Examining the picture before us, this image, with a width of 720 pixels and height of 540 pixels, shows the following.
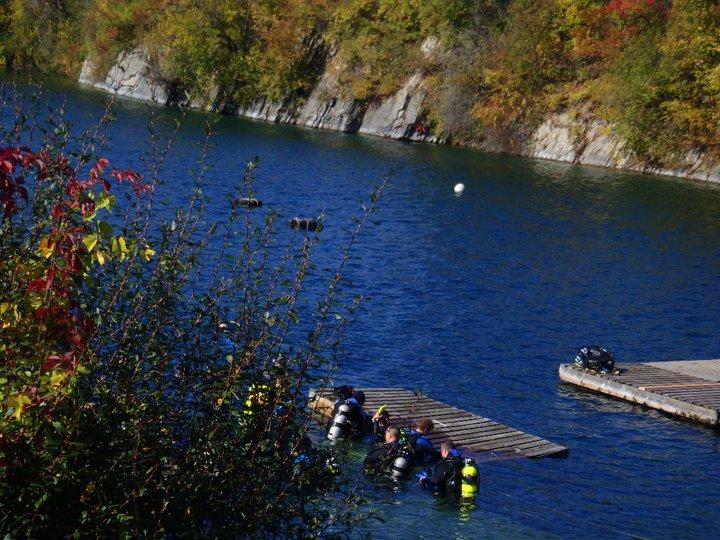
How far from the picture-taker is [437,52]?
8381 cm

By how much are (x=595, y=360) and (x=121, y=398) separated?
19000 mm

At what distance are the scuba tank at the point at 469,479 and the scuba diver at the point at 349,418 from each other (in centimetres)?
231

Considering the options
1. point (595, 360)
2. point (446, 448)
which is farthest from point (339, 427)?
point (595, 360)

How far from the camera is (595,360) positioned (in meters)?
25.8

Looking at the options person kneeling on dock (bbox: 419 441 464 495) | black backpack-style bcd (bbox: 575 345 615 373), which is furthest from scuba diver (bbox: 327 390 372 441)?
black backpack-style bcd (bbox: 575 345 615 373)

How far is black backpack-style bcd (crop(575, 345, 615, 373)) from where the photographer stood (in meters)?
25.8

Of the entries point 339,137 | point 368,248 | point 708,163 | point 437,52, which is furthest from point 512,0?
point 368,248

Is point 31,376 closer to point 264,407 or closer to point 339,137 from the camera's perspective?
point 264,407

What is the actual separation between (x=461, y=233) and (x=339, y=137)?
124 ft

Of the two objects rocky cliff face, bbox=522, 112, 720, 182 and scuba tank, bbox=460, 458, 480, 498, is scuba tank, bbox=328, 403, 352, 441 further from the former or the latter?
rocky cliff face, bbox=522, 112, 720, 182

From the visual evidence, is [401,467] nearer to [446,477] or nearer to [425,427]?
[446,477]

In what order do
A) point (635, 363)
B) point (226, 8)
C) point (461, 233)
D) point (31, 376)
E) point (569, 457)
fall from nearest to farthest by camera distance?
point (31, 376), point (569, 457), point (635, 363), point (461, 233), point (226, 8)

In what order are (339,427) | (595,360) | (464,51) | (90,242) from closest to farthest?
(90,242) → (339,427) → (595,360) → (464,51)

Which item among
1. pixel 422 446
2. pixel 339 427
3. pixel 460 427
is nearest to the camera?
pixel 339 427
